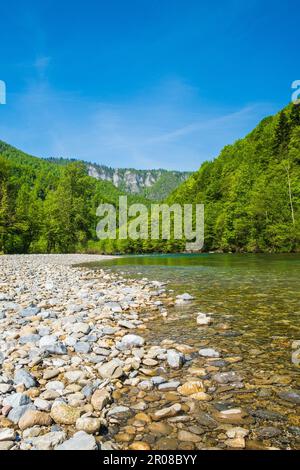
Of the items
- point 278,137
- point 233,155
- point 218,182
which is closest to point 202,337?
point 278,137

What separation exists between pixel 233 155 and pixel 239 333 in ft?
333

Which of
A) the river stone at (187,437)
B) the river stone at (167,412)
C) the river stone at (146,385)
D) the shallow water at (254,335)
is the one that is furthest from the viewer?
the river stone at (146,385)

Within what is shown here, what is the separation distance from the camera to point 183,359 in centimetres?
454

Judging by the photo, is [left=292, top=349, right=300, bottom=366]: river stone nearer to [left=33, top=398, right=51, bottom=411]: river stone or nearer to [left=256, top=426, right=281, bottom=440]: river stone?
[left=256, top=426, right=281, bottom=440]: river stone

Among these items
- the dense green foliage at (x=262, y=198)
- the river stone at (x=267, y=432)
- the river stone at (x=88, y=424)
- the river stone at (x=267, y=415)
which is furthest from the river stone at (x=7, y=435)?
the dense green foliage at (x=262, y=198)

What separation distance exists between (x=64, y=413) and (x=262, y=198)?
5146 cm

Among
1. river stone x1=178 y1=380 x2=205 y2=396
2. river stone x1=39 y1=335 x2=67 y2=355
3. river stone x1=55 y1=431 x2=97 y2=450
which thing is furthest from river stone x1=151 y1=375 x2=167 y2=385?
river stone x1=39 y1=335 x2=67 y2=355

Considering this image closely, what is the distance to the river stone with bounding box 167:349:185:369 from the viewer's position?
433 cm

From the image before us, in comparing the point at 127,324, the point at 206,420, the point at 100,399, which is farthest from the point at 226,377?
the point at 127,324

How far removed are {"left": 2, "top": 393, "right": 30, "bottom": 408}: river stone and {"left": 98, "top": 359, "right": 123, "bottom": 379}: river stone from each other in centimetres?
104

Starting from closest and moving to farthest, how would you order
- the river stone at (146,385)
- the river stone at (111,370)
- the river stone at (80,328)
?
the river stone at (146,385), the river stone at (111,370), the river stone at (80,328)

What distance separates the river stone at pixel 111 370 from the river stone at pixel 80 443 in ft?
4.48

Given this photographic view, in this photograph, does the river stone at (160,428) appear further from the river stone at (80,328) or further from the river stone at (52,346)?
the river stone at (80,328)

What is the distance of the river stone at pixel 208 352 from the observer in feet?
15.6
